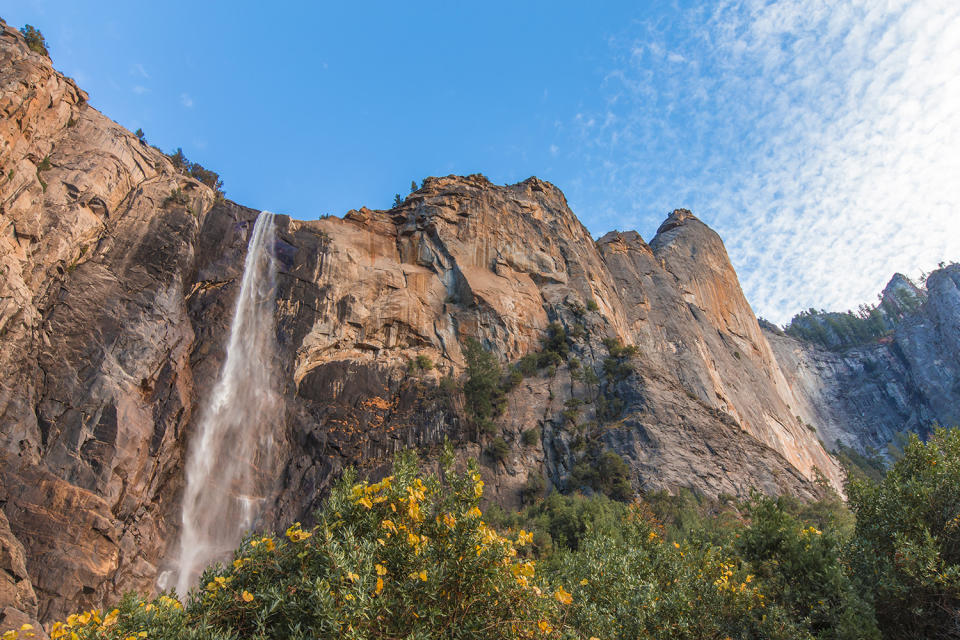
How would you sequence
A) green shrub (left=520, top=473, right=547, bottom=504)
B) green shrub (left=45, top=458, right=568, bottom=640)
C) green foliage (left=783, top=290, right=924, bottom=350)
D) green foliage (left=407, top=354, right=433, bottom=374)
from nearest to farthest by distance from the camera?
green shrub (left=45, top=458, right=568, bottom=640)
green shrub (left=520, top=473, right=547, bottom=504)
green foliage (left=407, top=354, right=433, bottom=374)
green foliage (left=783, top=290, right=924, bottom=350)

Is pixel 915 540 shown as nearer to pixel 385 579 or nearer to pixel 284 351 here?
pixel 385 579

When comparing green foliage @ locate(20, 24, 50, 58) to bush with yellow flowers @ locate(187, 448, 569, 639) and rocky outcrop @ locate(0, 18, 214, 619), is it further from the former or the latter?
bush with yellow flowers @ locate(187, 448, 569, 639)

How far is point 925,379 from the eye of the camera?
71062 millimetres

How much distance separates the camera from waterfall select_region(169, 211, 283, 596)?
2519 centimetres

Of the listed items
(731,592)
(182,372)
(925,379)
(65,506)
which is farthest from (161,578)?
(925,379)

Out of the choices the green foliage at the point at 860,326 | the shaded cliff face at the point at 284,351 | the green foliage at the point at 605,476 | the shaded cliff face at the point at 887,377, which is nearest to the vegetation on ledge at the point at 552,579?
the shaded cliff face at the point at 284,351

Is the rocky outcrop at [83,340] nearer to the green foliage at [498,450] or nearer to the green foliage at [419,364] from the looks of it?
the green foliage at [419,364]

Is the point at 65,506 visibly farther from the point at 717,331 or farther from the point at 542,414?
the point at 717,331

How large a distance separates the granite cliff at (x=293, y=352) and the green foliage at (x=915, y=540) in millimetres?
19235

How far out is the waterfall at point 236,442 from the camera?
25.2m

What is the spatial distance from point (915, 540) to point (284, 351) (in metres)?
30.6

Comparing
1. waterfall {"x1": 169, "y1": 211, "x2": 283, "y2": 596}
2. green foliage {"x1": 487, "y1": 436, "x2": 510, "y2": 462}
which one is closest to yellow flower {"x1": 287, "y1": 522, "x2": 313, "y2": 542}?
waterfall {"x1": 169, "y1": 211, "x2": 283, "y2": 596}

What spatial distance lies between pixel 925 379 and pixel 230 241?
8244 centimetres

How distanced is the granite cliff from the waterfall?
714mm
